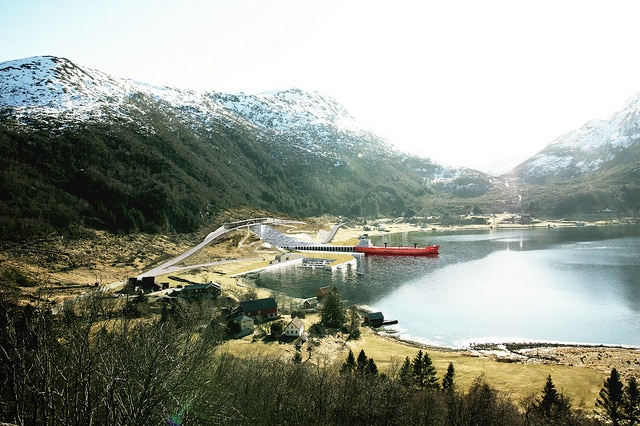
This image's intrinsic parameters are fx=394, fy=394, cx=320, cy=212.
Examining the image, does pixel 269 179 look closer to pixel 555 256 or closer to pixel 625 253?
pixel 555 256

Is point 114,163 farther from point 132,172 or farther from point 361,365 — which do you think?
point 361,365

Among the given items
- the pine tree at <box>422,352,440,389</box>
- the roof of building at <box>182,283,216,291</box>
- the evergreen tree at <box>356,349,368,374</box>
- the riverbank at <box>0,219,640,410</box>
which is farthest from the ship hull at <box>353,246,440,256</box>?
the evergreen tree at <box>356,349,368,374</box>

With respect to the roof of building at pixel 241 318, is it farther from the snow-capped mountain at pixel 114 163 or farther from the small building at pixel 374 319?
the snow-capped mountain at pixel 114 163

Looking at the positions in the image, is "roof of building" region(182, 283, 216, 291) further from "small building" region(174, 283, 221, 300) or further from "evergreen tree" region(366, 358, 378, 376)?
"evergreen tree" region(366, 358, 378, 376)

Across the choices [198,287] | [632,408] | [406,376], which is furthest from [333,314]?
[632,408]

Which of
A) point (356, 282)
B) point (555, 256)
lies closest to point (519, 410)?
point (356, 282)

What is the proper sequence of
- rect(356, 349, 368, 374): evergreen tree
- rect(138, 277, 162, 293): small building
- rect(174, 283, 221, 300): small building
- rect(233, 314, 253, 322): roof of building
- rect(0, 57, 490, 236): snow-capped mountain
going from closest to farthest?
rect(356, 349, 368, 374): evergreen tree, rect(233, 314, 253, 322): roof of building, rect(174, 283, 221, 300): small building, rect(138, 277, 162, 293): small building, rect(0, 57, 490, 236): snow-capped mountain
